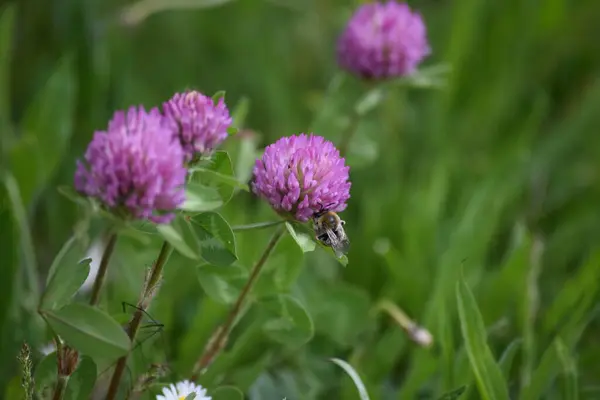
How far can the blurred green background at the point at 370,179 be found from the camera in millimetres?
915

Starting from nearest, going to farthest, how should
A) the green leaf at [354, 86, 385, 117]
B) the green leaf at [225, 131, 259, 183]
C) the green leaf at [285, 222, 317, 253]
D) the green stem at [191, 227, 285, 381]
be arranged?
the green leaf at [285, 222, 317, 253] < the green stem at [191, 227, 285, 381] < the green leaf at [225, 131, 259, 183] < the green leaf at [354, 86, 385, 117]

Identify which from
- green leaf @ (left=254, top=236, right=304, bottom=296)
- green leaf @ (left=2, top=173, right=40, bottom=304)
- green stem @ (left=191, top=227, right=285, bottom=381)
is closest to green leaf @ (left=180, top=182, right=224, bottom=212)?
green stem @ (left=191, top=227, right=285, bottom=381)

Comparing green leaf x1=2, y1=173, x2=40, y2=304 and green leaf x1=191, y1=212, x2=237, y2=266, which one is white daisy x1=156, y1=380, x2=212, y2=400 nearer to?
green leaf x1=191, y1=212, x2=237, y2=266

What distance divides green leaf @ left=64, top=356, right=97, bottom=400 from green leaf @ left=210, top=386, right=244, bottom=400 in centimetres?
12

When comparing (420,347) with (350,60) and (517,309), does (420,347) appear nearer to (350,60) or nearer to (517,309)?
(517,309)

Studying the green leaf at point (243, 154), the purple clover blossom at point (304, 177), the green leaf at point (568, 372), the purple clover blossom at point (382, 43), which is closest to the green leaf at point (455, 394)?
the green leaf at point (568, 372)

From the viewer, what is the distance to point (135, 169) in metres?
0.51

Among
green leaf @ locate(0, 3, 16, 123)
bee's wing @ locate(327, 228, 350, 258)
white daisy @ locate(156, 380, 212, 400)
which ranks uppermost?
green leaf @ locate(0, 3, 16, 123)

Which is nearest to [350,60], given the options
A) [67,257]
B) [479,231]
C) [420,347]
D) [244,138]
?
[244,138]

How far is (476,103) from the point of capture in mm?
1469

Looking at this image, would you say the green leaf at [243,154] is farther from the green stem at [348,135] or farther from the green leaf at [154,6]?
the green leaf at [154,6]

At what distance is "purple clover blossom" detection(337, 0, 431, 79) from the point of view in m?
1.03

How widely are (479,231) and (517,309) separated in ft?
0.42

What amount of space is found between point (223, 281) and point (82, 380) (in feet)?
0.62
